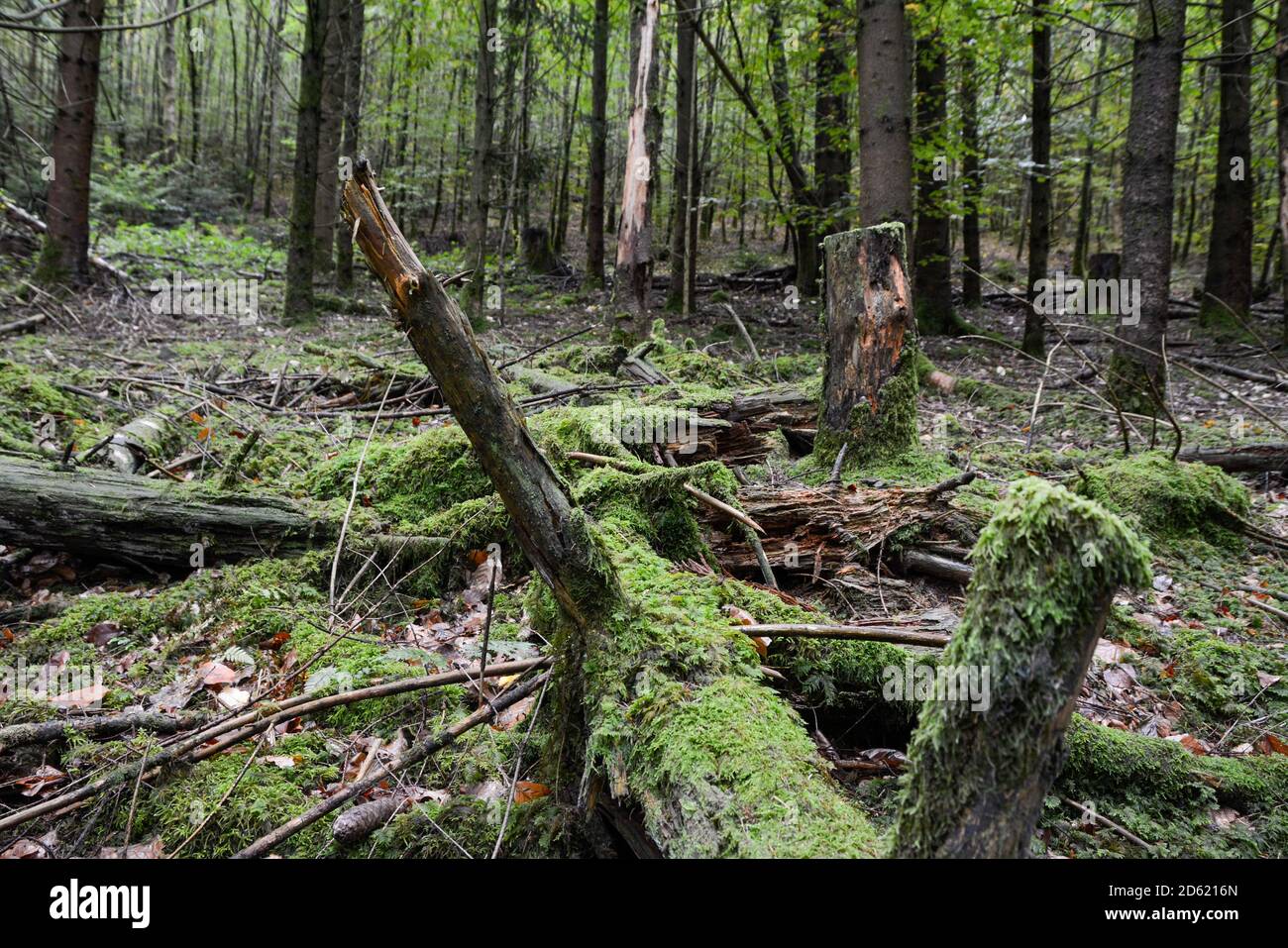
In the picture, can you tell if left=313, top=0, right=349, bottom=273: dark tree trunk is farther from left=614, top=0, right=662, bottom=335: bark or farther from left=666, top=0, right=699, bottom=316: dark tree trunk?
left=614, top=0, right=662, bottom=335: bark

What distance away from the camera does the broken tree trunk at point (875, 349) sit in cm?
466

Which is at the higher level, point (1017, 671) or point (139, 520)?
→ point (1017, 671)

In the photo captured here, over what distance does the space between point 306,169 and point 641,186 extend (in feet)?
17.3

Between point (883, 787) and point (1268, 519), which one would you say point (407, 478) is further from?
point (1268, 519)

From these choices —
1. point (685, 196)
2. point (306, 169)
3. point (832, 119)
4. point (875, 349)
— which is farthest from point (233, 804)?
point (832, 119)

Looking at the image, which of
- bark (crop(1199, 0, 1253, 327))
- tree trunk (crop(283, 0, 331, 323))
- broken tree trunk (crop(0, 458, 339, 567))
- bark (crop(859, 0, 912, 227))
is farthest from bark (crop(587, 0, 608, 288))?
broken tree trunk (crop(0, 458, 339, 567))

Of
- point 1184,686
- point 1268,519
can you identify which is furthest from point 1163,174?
point 1184,686

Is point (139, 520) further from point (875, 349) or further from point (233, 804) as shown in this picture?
point (875, 349)

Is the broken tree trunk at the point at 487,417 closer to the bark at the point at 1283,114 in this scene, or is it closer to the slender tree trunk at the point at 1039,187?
the bark at the point at 1283,114

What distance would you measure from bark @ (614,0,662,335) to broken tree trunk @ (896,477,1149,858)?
29.6 feet

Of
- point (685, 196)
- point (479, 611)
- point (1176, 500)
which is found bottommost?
point (479, 611)

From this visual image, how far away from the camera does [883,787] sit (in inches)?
92.7

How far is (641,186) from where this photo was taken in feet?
33.4

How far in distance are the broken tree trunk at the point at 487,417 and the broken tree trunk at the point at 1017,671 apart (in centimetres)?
121
